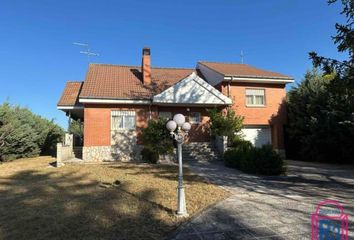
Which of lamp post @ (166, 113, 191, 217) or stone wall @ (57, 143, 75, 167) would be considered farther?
stone wall @ (57, 143, 75, 167)

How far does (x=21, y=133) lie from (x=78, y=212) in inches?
559

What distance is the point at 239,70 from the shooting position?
2461 cm

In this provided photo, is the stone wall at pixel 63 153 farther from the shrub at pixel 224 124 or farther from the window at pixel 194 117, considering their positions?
the shrub at pixel 224 124

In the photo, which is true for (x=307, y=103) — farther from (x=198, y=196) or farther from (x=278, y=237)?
(x=278, y=237)

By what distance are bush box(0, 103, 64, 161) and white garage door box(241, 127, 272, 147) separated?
1548cm

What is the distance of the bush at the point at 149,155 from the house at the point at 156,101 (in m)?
1.10

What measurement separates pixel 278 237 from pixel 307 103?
661 inches

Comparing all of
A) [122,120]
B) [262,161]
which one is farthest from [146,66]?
[262,161]

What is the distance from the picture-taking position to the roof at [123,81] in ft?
65.7

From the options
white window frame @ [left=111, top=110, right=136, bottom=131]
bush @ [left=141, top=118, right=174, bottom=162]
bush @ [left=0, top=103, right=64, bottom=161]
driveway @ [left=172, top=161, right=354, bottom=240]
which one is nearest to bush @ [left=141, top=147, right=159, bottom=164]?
bush @ [left=141, top=118, right=174, bottom=162]

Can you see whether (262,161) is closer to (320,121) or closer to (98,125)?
(320,121)

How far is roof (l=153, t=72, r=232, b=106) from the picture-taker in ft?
65.0

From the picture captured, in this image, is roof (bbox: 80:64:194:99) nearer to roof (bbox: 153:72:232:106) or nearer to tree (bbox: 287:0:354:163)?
roof (bbox: 153:72:232:106)

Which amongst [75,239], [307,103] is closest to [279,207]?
[75,239]
